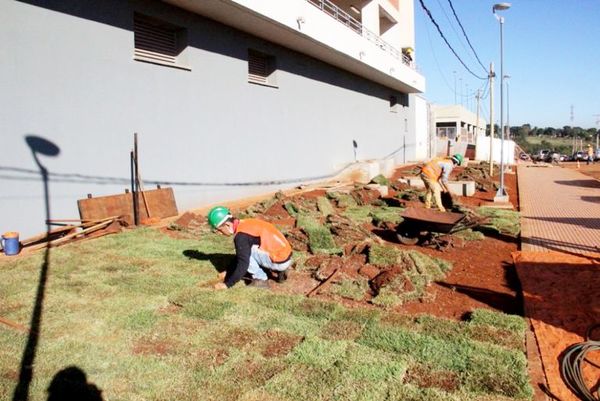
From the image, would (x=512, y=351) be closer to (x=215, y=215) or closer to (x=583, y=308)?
(x=583, y=308)

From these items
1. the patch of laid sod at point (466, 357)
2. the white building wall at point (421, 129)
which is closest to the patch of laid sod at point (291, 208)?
the patch of laid sod at point (466, 357)

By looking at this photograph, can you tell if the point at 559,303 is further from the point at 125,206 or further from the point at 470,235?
the point at 125,206

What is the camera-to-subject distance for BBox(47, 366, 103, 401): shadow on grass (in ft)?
11.8

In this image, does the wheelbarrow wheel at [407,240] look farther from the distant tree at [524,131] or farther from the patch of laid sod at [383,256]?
the distant tree at [524,131]

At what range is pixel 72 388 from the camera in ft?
12.2

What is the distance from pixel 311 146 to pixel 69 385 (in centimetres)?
1499

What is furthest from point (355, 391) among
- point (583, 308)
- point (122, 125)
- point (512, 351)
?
point (122, 125)

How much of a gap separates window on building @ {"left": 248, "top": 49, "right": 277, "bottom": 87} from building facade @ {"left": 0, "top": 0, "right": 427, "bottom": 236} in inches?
1.3

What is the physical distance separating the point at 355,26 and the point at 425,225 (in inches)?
697

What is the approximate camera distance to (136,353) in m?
4.33

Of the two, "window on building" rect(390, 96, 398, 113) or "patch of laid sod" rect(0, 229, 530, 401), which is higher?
"window on building" rect(390, 96, 398, 113)

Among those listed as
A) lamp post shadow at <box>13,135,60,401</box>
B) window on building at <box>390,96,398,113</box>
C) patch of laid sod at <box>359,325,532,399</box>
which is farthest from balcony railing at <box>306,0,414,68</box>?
patch of laid sod at <box>359,325,532,399</box>

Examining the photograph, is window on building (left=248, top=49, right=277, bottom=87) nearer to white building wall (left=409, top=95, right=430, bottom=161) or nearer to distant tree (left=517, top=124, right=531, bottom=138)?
white building wall (left=409, top=95, right=430, bottom=161)

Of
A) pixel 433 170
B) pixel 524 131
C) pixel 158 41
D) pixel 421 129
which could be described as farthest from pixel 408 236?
pixel 524 131
